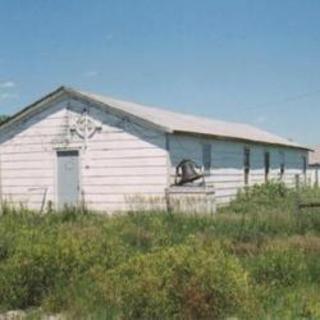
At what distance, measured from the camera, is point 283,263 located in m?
9.48

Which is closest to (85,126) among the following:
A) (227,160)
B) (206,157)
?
(206,157)

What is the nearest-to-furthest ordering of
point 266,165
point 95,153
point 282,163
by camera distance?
point 95,153, point 266,165, point 282,163

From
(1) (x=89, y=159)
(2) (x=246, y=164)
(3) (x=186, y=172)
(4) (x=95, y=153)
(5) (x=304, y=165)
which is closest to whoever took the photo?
(3) (x=186, y=172)

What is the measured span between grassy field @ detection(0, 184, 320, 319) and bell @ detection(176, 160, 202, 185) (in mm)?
8923

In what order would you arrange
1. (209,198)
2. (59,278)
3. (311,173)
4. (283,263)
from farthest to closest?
(311,173) → (209,198) → (283,263) → (59,278)

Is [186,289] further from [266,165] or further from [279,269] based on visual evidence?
[266,165]

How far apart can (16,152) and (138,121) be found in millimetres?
5417

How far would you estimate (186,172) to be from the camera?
2245cm

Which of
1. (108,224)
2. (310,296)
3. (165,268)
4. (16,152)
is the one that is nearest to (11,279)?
(165,268)

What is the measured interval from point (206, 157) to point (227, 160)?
7.58ft

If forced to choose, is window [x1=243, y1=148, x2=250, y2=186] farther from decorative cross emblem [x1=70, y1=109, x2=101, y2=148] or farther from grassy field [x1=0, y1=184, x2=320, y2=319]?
grassy field [x1=0, y1=184, x2=320, y2=319]

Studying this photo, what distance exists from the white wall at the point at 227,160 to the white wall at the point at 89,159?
869mm

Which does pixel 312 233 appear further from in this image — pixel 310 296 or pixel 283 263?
pixel 310 296

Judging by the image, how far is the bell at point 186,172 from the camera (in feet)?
72.9
